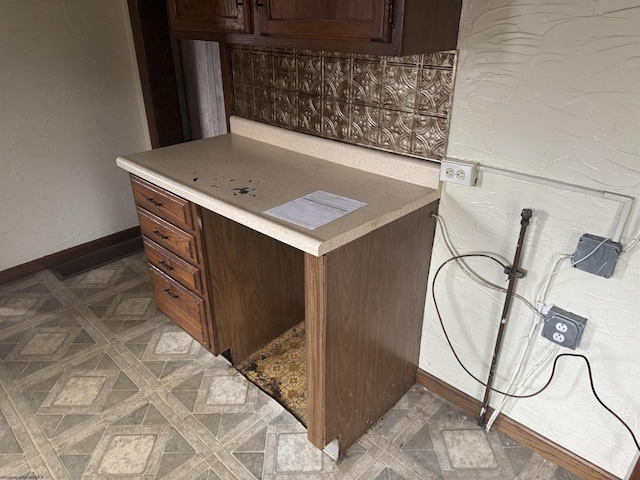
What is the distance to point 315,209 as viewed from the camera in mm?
1370

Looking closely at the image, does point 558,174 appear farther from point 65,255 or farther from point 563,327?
point 65,255

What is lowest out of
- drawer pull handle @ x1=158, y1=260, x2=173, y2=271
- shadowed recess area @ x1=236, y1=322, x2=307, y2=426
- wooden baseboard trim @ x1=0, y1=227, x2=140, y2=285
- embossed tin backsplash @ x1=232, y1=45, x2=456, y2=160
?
shadowed recess area @ x1=236, y1=322, x2=307, y2=426

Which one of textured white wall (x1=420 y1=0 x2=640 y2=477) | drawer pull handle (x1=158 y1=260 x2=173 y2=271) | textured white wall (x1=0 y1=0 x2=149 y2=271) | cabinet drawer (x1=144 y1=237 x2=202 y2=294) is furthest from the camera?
textured white wall (x1=0 y1=0 x2=149 y2=271)

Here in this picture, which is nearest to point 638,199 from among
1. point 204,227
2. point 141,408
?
point 204,227

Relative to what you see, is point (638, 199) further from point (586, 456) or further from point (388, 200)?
point (586, 456)

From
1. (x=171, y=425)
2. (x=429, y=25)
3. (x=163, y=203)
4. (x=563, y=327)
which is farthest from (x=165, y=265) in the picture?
(x=563, y=327)

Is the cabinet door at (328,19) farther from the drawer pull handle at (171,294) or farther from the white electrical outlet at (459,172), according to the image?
the drawer pull handle at (171,294)

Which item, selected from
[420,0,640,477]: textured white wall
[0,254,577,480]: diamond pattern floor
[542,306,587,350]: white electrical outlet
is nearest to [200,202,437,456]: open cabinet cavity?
[0,254,577,480]: diamond pattern floor

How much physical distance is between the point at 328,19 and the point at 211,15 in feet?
1.88

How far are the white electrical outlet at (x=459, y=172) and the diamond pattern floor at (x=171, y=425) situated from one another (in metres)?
0.92

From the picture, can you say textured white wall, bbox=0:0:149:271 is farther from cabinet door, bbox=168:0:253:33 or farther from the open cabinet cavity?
the open cabinet cavity

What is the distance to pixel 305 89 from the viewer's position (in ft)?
6.06

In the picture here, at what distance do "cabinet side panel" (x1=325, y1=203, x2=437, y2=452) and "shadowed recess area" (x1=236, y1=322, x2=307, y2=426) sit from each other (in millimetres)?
276

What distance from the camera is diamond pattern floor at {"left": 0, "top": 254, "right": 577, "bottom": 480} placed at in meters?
1.54
